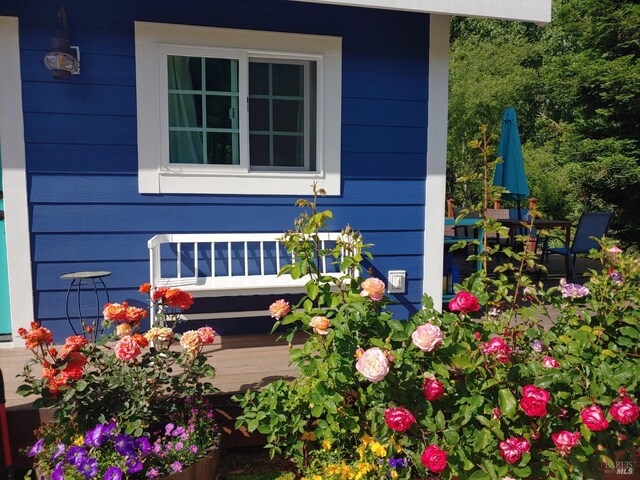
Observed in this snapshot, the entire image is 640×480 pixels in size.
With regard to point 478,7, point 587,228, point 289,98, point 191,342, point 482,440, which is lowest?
point 482,440

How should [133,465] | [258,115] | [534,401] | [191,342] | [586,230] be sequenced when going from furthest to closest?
[586,230] < [258,115] < [191,342] < [133,465] < [534,401]

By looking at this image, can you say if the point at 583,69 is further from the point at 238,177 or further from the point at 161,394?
the point at 161,394

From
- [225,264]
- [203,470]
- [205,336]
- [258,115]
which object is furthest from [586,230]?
[203,470]

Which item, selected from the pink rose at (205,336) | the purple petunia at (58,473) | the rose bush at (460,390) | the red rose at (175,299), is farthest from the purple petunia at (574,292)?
the purple petunia at (58,473)

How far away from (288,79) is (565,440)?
274cm

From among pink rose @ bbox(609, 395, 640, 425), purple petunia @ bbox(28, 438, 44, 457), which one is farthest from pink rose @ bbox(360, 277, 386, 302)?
purple petunia @ bbox(28, 438, 44, 457)

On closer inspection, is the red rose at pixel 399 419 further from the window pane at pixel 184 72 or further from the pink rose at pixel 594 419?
the window pane at pixel 184 72

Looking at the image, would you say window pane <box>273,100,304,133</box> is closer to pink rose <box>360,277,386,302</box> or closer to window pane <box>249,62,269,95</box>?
window pane <box>249,62,269,95</box>

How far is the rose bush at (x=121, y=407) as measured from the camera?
1.55 meters

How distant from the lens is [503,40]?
14.1 m

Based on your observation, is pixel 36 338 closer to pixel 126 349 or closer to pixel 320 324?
pixel 126 349

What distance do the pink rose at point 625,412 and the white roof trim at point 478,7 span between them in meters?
2.50

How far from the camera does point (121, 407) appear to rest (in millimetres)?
1667

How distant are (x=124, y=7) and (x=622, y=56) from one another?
24.3 ft
